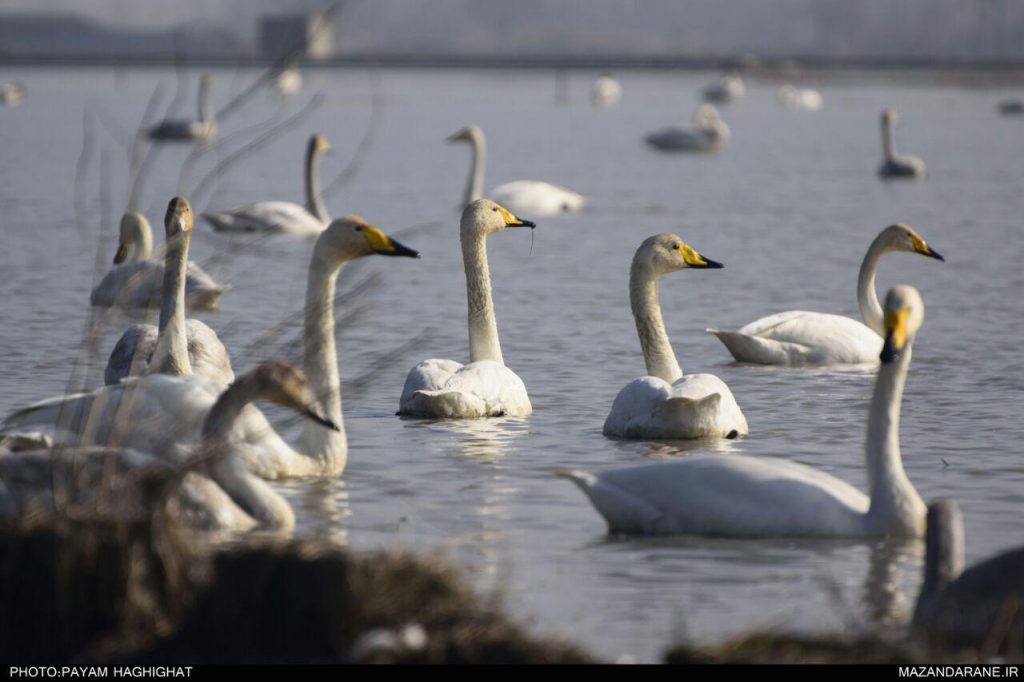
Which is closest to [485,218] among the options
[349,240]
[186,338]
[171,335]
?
[186,338]

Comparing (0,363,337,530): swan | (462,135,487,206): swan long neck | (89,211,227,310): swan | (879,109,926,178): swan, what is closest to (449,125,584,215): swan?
(462,135,487,206): swan long neck

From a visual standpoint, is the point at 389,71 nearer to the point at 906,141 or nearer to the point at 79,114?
the point at 79,114

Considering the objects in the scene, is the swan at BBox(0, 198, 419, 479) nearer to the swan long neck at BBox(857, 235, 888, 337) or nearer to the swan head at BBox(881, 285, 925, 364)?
the swan head at BBox(881, 285, 925, 364)

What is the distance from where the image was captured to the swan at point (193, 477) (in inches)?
243

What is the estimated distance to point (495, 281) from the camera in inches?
742

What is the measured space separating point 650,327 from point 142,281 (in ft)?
17.2

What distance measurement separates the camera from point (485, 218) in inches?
467

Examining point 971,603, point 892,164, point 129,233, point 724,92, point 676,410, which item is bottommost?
point 971,603

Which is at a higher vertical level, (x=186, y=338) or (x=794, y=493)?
(x=186, y=338)

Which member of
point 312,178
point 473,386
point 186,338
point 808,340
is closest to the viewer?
point 186,338

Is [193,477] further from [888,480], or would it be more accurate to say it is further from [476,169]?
[476,169]

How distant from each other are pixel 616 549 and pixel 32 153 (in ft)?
117

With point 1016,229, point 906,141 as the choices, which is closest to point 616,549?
point 1016,229

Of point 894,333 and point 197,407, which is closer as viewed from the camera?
point 894,333
